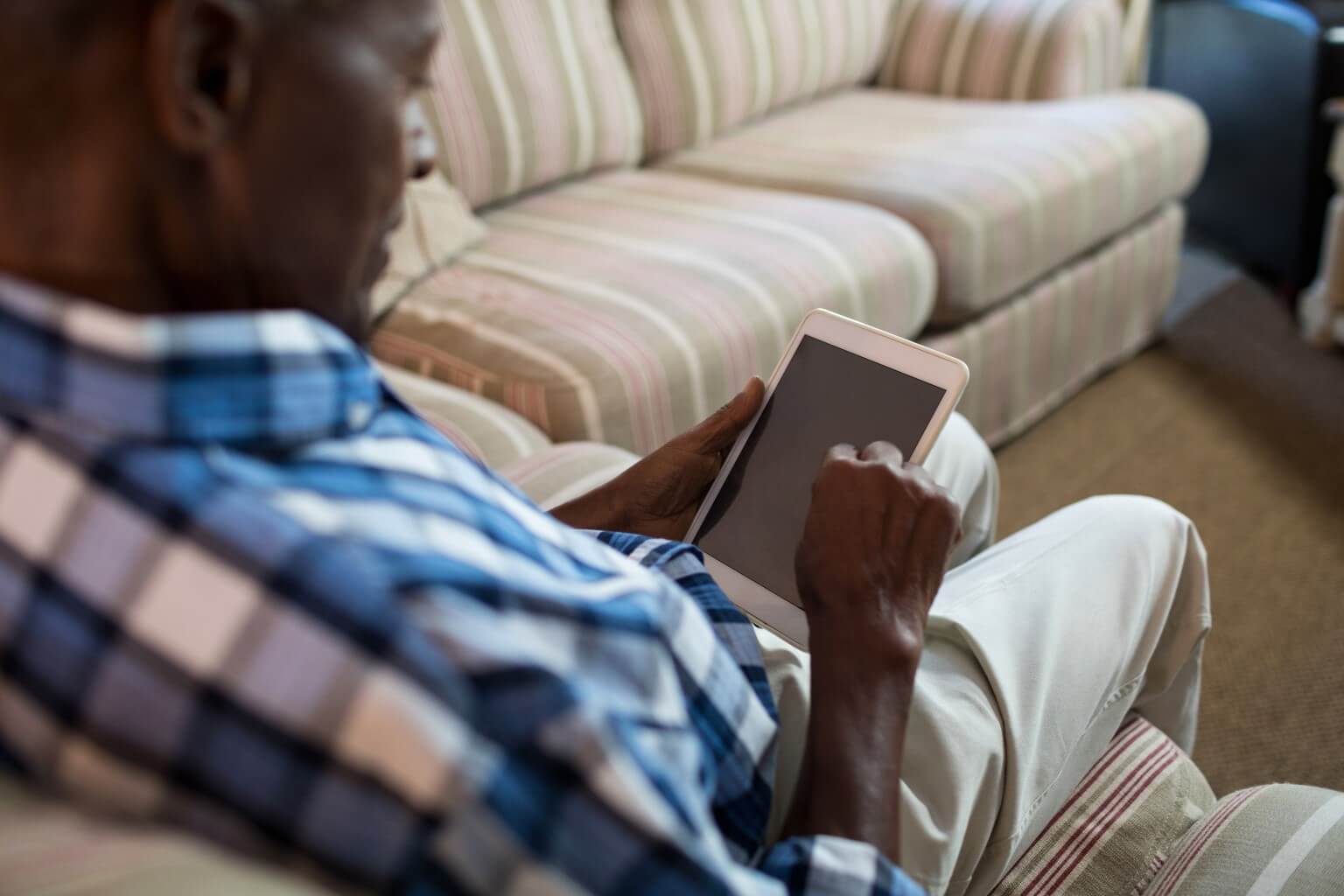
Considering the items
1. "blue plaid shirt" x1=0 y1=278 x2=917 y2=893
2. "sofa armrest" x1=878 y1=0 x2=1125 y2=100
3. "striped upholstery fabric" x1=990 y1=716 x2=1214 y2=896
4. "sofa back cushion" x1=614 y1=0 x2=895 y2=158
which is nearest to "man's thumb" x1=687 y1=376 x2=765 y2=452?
"striped upholstery fabric" x1=990 y1=716 x2=1214 y2=896

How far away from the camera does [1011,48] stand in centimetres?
226

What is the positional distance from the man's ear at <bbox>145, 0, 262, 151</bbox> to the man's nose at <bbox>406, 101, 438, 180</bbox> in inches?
3.5

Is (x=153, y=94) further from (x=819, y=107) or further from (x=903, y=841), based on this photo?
(x=819, y=107)

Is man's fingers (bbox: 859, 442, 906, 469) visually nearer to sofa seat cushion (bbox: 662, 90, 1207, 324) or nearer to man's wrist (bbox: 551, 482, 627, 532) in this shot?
man's wrist (bbox: 551, 482, 627, 532)

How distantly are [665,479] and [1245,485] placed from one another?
4.17 feet

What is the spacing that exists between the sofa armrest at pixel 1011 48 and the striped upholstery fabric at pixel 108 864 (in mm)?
2178

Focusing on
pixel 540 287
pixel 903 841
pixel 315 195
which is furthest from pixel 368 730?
pixel 540 287

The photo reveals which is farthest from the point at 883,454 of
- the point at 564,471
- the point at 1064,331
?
the point at 1064,331

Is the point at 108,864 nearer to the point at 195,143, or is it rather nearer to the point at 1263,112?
the point at 195,143

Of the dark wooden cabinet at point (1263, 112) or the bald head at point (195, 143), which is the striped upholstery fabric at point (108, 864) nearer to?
the bald head at point (195, 143)

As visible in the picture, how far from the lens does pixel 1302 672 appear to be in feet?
4.75

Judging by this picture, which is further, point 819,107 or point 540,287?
point 819,107

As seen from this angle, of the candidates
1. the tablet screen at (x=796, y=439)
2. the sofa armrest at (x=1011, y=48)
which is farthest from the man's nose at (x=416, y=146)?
the sofa armrest at (x=1011, y=48)

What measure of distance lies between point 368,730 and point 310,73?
0.25 meters
